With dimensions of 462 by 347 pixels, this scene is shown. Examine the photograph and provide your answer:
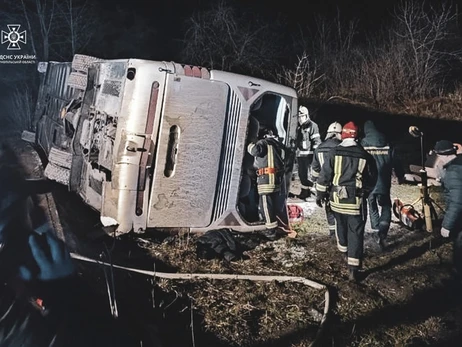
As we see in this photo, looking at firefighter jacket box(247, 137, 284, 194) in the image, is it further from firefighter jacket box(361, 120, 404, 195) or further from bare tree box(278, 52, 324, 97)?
bare tree box(278, 52, 324, 97)

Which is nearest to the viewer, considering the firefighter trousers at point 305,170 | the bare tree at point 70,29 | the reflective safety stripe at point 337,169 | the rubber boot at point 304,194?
the reflective safety stripe at point 337,169

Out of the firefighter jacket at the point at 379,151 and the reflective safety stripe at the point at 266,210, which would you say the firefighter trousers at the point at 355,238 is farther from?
the firefighter jacket at the point at 379,151

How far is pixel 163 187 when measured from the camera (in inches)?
164

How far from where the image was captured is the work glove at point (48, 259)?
11.0 feet

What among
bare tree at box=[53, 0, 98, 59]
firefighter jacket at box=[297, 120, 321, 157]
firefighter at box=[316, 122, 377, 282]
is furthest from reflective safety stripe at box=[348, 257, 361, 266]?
bare tree at box=[53, 0, 98, 59]

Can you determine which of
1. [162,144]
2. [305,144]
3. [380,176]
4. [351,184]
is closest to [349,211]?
[351,184]

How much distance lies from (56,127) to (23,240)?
7.37 ft

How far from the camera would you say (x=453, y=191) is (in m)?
4.50

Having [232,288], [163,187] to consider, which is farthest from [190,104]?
[232,288]

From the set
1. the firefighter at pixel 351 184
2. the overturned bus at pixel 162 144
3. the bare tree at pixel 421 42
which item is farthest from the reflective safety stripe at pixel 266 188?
the bare tree at pixel 421 42

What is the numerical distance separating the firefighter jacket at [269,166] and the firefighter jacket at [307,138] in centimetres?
150

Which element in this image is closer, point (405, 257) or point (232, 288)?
point (232, 288)

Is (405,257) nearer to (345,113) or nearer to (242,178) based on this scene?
(242,178)

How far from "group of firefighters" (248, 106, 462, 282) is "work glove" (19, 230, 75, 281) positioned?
191 centimetres
